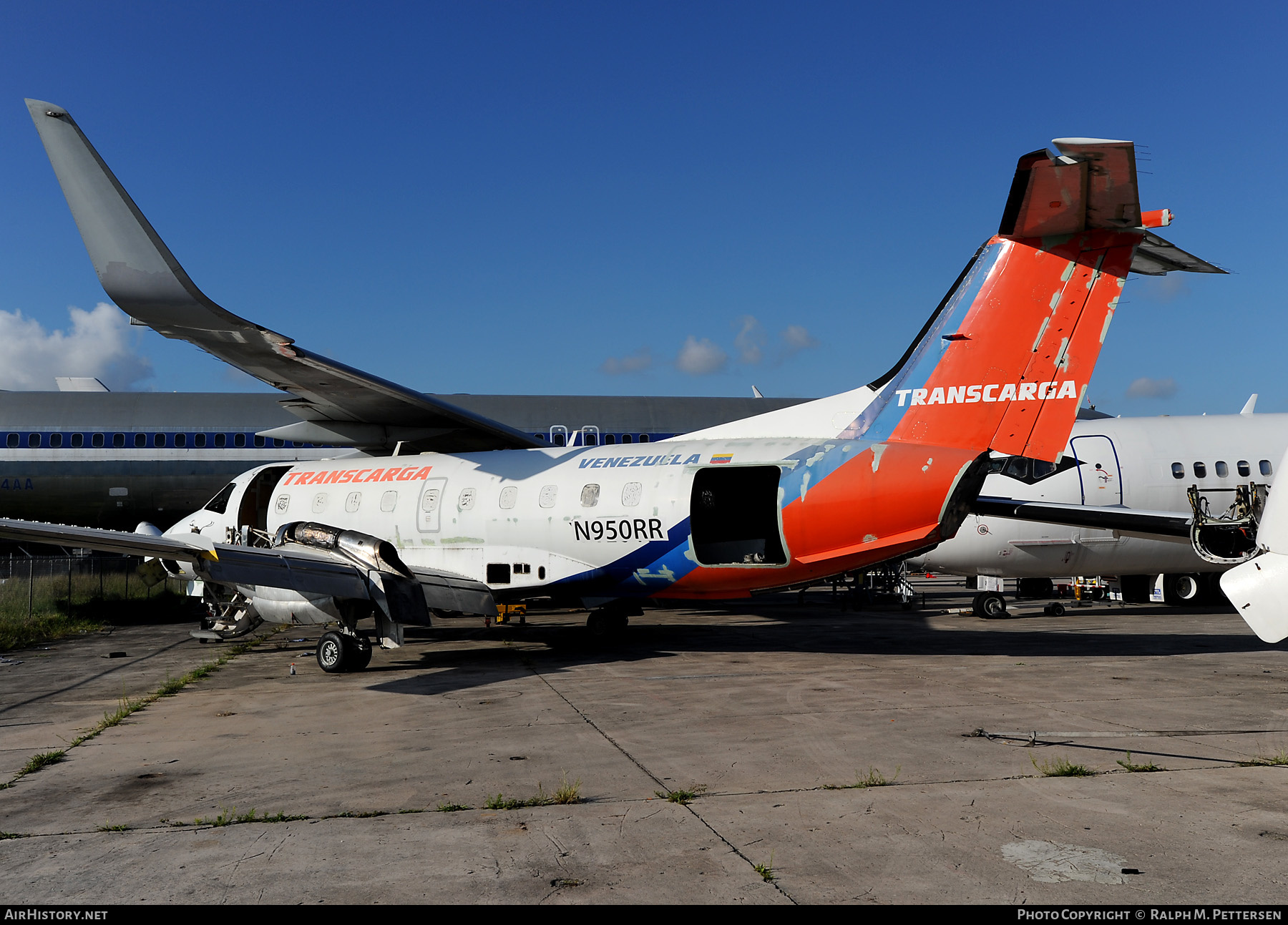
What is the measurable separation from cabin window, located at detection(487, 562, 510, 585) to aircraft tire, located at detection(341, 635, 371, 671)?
243cm

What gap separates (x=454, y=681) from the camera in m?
11.9

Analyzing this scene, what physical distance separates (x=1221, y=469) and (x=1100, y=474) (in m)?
2.79

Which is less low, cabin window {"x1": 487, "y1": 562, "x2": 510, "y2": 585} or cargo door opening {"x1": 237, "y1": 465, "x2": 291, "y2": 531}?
cargo door opening {"x1": 237, "y1": 465, "x2": 291, "y2": 531}

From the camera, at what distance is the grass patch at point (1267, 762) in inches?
270

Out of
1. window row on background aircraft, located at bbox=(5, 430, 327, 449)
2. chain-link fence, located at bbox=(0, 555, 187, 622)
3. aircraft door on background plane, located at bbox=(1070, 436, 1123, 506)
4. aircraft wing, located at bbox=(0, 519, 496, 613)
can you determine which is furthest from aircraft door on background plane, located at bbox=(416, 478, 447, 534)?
aircraft door on background plane, located at bbox=(1070, 436, 1123, 506)

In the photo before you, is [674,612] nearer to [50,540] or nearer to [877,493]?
[877,493]

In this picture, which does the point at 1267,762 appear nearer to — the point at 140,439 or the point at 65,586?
the point at 65,586

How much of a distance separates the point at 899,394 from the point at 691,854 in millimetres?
8713

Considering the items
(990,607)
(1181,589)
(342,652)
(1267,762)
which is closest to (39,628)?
(342,652)

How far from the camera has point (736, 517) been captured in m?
14.6

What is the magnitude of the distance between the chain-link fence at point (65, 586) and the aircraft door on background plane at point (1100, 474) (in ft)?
67.2

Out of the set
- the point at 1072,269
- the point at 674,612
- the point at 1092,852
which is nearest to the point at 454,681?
the point at 1092,852

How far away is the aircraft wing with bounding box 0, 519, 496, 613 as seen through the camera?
1178cm

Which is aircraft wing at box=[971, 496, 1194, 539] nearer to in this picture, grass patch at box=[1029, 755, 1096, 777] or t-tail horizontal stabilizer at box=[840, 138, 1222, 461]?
t-tail horizontal stabilizer at box=[840, 138, 1222, 461]
